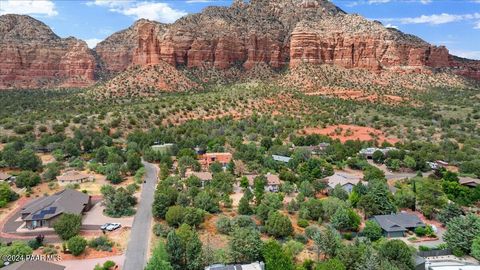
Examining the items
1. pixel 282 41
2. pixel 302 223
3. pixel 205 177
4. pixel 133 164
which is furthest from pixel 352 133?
pixel 282 41

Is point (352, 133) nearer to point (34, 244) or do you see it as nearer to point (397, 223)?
point (397, 223)

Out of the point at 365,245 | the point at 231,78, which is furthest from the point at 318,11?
the point at 365,245

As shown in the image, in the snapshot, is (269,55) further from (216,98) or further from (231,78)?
(216,98)

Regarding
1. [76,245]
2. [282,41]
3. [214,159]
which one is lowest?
[76,245]

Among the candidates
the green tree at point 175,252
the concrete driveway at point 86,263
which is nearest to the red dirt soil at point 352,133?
the green tree at point 175,252

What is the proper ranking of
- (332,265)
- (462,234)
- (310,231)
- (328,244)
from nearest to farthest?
1. (332,265)
2. (328,244)
3. (462,234)
4. (310,231)

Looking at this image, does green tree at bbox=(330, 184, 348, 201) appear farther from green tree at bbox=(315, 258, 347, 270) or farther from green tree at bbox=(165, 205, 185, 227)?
green tree at bbox=(165, 205, 185, 227)
